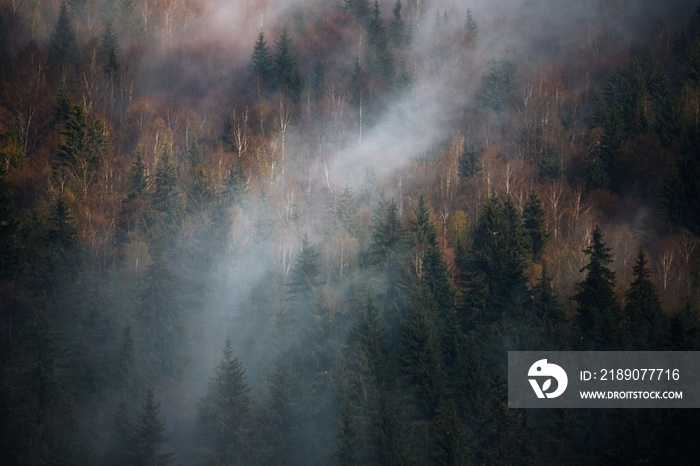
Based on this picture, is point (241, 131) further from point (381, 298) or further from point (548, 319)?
point (548, 319)

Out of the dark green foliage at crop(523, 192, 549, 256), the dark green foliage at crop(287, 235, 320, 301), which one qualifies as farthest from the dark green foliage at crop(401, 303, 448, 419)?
the dark green foliage at crop(523, 192, 549, 256)

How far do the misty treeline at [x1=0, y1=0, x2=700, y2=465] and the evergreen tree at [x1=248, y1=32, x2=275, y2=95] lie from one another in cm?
47

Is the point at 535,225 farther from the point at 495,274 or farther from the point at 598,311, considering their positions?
the point at 598,311

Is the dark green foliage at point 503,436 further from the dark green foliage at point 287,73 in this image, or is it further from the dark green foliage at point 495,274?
the dark green foliage at point 287,73

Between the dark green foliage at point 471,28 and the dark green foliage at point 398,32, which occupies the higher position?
the dark green foliage at point 471,28

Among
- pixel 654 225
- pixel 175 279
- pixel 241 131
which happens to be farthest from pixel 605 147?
pixel 175 279

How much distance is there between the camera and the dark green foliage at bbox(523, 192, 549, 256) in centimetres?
5950

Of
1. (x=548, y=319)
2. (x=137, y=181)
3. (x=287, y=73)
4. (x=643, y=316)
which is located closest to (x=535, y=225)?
(x=548, y=319)

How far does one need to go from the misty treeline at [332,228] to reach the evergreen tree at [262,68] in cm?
47

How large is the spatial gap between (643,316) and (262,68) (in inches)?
2345

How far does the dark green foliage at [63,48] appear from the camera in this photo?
82.3m

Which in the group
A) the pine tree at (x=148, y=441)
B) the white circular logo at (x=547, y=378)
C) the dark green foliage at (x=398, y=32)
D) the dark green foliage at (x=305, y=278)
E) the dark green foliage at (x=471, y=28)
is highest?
the dark green foliage at (x=471, y=28)

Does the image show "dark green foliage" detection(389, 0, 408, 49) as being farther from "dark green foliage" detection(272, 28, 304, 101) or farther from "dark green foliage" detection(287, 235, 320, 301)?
"dark green foliage" detection(287, 235, 320, 301)

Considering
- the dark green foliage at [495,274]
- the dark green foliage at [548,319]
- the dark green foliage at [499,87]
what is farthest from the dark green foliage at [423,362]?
the dark green foliage at [499,87]
